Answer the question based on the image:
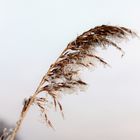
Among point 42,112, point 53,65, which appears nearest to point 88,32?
point 53,65

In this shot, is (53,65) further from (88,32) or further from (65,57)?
(88,32)

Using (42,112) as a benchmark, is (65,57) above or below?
above

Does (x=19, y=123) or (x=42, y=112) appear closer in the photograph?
(x=19, y=123)

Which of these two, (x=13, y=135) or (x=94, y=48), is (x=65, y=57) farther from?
(x=13, y=135)

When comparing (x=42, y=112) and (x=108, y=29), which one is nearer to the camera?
(x=108, y=29)

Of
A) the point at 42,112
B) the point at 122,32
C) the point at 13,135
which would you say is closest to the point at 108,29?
the point at 122,32

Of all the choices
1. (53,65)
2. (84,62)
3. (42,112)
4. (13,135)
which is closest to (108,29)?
(84,62)

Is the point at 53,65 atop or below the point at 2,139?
atop

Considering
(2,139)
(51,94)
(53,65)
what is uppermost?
(53,65)
